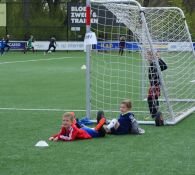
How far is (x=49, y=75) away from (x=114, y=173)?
1744 centimetres

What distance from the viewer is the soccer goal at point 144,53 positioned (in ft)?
35.9

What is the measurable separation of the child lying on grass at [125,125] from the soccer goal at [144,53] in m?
1.21

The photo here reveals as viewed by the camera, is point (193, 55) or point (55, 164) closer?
point (55, 164)

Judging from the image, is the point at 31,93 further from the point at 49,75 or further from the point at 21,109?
the point at 49,75

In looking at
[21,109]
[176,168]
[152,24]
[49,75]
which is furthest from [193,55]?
[49,75]

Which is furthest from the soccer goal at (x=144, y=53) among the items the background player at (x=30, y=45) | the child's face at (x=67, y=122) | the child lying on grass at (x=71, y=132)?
the background player at (x=30, y=45)

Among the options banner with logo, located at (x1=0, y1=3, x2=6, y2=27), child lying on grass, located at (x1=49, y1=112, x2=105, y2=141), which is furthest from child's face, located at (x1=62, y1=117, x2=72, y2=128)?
banner with logo, located at (x1=0, y1=3, x2=6, y2=27)

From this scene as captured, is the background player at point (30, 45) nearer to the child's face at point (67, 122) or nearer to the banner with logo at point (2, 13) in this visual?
the banner with logo at point (2, 13)

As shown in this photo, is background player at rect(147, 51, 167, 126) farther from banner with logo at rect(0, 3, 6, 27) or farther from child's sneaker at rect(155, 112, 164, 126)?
banner with logo at rect(0, 3, 6, 27)

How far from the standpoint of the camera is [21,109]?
12812mm

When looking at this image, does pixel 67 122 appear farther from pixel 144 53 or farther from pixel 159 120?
pixel 144 53

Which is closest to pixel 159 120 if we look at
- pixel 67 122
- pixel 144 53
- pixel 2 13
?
pixel 144 53

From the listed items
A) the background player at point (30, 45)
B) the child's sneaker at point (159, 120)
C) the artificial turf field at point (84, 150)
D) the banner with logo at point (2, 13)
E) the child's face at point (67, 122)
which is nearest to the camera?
the artificial turf field at point (84, 150)

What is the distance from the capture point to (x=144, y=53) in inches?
448
